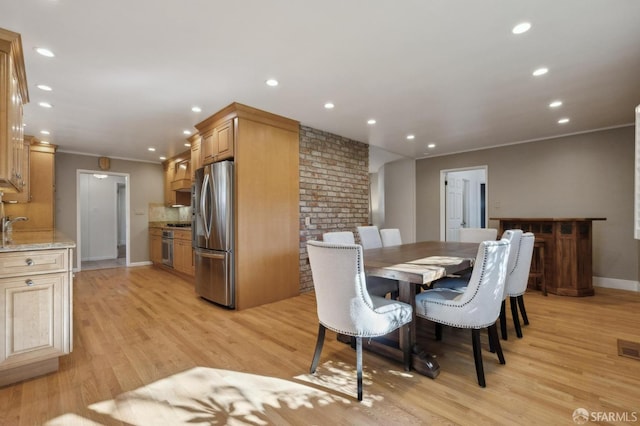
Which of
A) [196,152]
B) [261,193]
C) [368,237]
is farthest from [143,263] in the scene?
[368,237]

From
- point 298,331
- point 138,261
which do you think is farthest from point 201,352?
point 138,261

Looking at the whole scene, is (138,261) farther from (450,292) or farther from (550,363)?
(550,363)

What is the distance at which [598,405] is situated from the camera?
1680mm

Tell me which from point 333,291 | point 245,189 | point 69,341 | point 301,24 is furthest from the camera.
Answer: point 245,189

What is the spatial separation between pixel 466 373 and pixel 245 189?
277 centimetres

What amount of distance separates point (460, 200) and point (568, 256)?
9.40ft

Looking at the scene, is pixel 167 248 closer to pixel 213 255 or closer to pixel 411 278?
pixel 213 255

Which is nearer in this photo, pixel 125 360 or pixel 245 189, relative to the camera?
pixel 125 360

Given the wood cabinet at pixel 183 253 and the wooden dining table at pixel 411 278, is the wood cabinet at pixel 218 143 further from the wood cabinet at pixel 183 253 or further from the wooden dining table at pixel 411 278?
the wooden dining table at pixel 411 278

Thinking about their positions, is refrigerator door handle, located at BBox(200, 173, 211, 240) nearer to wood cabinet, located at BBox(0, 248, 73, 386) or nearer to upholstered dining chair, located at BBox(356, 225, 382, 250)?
wood cabinet, located at BBox(0, 248, 73, 386)

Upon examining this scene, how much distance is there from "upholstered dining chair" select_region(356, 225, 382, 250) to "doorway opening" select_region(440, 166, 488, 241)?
3.17 metres

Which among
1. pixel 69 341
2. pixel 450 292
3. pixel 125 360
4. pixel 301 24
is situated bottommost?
pixel 125 360

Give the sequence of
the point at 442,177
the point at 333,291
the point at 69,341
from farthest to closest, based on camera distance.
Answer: the point at 442,177 → the point at 69,341 → the point at 333,291

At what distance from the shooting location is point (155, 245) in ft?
20.8
